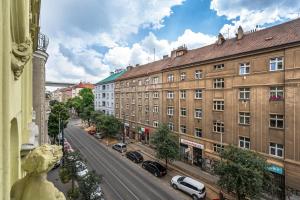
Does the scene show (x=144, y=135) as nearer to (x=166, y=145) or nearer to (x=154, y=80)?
(x=154, y=80)

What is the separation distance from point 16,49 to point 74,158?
17.1m

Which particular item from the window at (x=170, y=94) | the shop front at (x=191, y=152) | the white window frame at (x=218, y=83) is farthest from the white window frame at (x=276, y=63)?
the window at (x=170, y=94)

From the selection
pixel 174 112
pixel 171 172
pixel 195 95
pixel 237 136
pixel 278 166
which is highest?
pixel 195 95

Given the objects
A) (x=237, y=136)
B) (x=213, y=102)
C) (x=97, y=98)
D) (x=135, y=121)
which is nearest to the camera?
(x=237, y=136)

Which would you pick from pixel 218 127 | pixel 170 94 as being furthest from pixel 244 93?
pixel 170 94

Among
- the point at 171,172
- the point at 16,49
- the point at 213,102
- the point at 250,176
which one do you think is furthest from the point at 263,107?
the point at 16,49

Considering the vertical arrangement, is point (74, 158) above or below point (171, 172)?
above

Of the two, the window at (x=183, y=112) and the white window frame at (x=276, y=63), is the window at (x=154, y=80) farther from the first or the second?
the white window frame at (x=276, y=63)

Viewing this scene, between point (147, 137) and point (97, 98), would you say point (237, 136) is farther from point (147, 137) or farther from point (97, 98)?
point (97, 98)

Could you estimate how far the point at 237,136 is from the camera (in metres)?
22.2

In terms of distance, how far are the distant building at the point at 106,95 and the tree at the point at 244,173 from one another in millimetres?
40811

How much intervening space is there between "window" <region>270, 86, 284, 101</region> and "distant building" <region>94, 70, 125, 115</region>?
40.0 m

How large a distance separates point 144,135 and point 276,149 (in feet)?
80.2

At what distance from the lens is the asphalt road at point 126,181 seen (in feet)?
65.4
